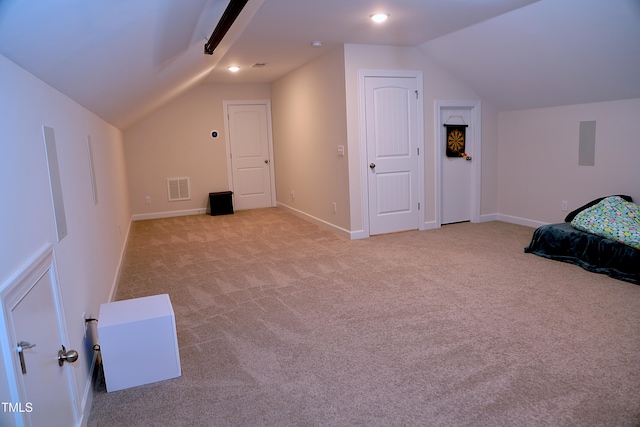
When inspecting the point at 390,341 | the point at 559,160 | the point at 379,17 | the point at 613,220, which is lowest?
the point at 390,341

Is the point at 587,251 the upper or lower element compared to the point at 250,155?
lower

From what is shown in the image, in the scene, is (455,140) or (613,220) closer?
(613,220)

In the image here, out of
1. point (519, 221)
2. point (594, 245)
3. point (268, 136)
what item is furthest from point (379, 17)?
point (268, 136)

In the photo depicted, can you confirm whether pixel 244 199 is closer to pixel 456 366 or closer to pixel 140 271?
pixel 140 271

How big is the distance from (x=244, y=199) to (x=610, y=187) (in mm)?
6059

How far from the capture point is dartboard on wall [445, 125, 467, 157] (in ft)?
20.4

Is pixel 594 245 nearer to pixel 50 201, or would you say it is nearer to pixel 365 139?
pixel 365 139

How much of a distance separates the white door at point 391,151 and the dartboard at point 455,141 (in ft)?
2.03

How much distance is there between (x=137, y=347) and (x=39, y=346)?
958 millimetres

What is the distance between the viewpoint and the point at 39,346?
5.07ft

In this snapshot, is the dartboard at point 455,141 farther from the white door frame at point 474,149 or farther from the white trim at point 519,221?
the white trim at point 519,221

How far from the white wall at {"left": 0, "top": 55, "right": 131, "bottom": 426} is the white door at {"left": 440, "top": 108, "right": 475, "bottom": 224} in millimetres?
4471

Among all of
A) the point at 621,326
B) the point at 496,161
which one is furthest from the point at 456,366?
the point at 496,161

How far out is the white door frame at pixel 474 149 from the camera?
6.06 metres
